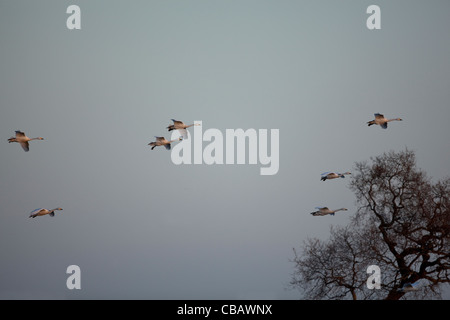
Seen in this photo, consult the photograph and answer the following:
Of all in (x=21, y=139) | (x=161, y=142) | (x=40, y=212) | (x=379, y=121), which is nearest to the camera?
(x=40, y=212)

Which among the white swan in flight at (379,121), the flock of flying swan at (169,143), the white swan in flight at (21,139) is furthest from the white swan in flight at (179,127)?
the white swan in flight at (379,121)

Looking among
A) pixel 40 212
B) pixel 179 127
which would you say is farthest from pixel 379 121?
pixel 40 212

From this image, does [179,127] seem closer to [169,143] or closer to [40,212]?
[169,143]

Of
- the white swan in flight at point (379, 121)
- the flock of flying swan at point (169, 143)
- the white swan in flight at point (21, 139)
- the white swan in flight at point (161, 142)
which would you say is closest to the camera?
the flock of flying swan at point (169, 143)

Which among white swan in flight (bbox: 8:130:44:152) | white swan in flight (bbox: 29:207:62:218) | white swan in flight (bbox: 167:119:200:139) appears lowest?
white swan in flight (bbox: 29:207:62:218)

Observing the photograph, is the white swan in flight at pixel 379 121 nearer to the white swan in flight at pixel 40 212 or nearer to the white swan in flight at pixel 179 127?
the white swan in flight at pixel 179 127

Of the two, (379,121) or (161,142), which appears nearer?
(379,121)

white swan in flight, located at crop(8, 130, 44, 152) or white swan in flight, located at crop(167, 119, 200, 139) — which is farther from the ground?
white swan in flight, located at crop(167, 119, 200, 139)

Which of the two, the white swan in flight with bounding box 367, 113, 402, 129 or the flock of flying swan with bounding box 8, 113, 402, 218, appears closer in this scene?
the flock of flying swan with bounding box 8, 113, 402, 218

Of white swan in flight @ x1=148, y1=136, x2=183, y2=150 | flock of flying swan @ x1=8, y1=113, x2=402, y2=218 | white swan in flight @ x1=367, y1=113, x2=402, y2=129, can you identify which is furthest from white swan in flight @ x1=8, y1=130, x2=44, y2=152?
white swan in flight @ x1=367, y1=113, x2=402, y2=129

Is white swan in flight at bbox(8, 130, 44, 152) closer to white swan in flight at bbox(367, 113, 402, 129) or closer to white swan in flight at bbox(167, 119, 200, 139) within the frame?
white swan in flight at bbox(167, 119, 200, 139)
